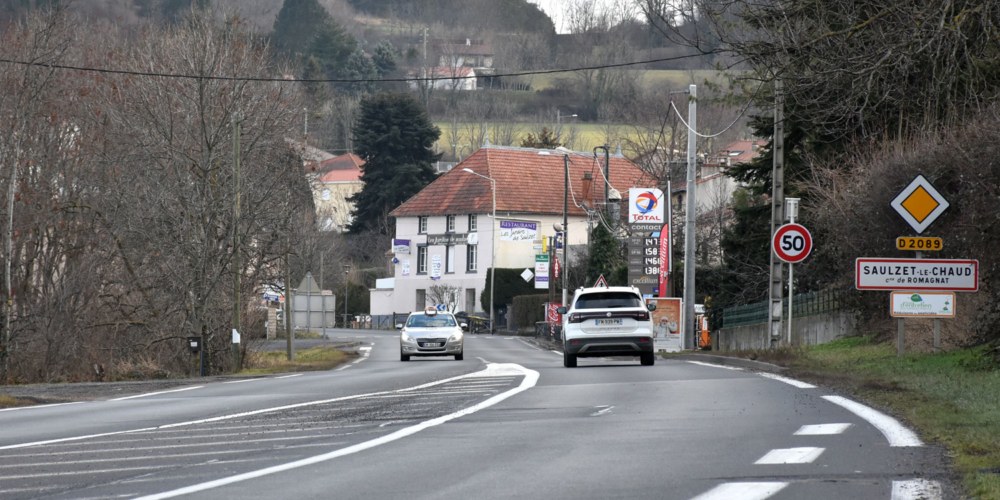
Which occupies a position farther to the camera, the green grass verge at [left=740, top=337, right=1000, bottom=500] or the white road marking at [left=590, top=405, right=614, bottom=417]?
the white road marking at [left=590, top=405, right=614, bottom=417]

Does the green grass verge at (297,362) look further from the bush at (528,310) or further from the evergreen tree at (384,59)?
the evergreen tree at (384,59)

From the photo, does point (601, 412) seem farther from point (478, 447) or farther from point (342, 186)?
point (342, 186)

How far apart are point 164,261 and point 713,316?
23154 millimetres

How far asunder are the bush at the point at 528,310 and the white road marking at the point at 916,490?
216 ft

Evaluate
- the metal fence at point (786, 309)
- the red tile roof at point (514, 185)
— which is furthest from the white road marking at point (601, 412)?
the red tile roof at point (514, 185)

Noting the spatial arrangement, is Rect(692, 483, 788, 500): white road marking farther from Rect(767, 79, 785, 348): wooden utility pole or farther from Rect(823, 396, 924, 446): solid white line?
Rect(767, 79, 785, 348): wooden utility pole

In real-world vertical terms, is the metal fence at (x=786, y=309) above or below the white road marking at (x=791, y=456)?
above

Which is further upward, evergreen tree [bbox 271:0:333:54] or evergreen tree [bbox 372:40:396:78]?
evergreen tree [bbox 271:0:333:54]

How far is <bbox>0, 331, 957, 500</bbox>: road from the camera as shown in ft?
26.6

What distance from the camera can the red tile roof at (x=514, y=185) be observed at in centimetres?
8781

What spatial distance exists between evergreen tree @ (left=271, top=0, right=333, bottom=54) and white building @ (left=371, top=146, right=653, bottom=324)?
62581 mm

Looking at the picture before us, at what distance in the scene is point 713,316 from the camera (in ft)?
161

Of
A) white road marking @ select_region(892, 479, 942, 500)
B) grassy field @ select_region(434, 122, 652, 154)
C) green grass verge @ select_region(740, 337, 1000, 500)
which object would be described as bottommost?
white road marking @ select_region(892, 479, 942, 500)

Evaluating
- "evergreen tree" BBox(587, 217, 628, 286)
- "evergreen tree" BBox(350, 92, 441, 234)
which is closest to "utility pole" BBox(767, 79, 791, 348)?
"evergreen tree" BBox(587, 217, 628, 286)
